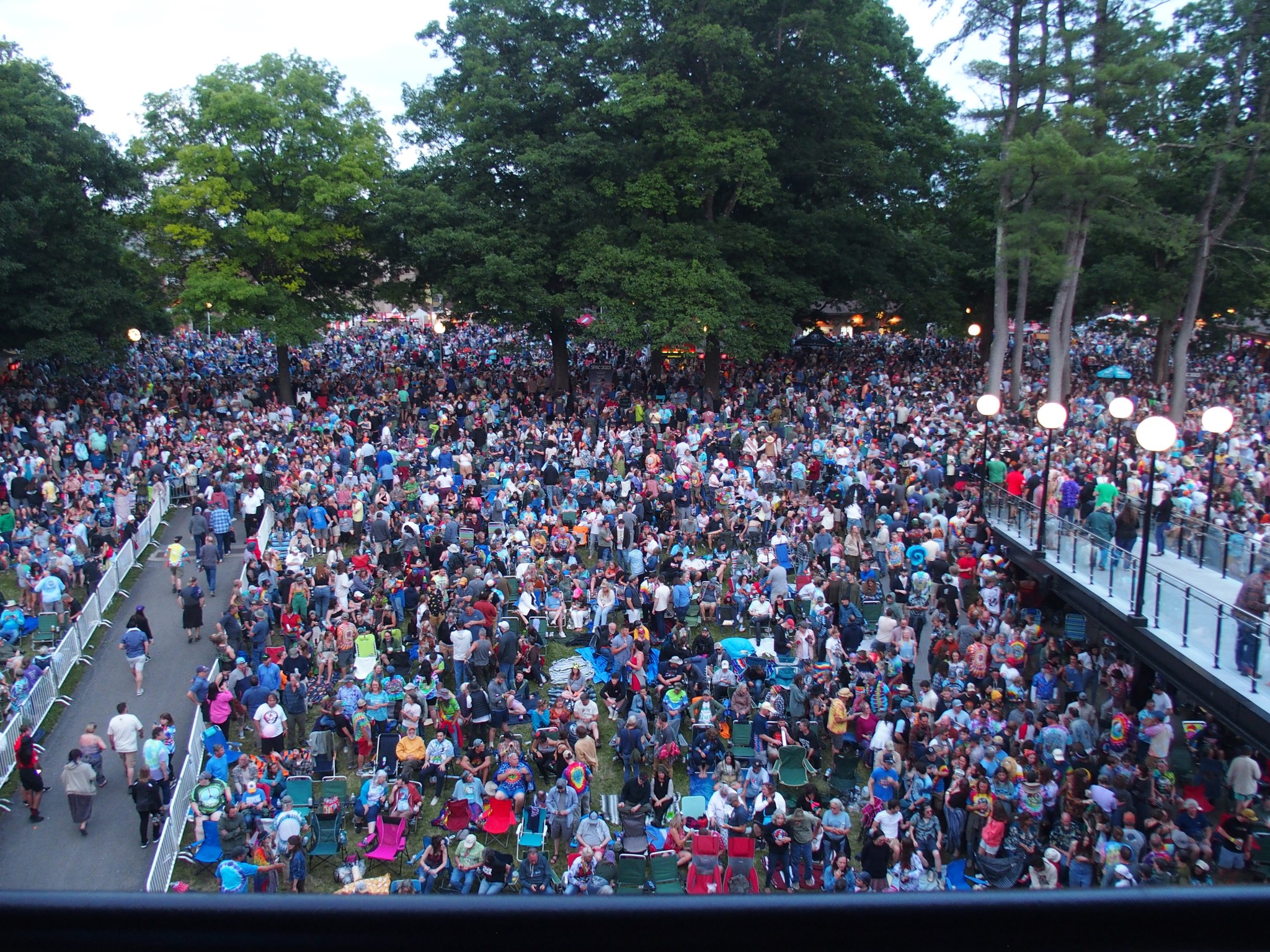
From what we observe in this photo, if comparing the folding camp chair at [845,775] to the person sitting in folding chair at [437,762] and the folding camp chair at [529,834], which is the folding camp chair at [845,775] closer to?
the folding camp chair at [529,834]

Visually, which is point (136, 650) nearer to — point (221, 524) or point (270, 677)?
point (270, 677)

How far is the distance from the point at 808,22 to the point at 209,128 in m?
22.4

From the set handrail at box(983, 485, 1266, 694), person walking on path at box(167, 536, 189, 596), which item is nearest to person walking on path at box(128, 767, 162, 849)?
person walking on path at box(167, 536, 189, 596)

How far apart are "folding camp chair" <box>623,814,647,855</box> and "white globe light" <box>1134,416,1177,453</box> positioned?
7513 millimetres

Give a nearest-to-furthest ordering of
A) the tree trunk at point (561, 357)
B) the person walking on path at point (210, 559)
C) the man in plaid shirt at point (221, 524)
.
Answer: the person walking on path at point (210, 559) < the man in plaid shirt at point (221, 524) < the tree trunk at point (561, 357)

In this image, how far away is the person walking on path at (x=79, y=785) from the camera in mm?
12461

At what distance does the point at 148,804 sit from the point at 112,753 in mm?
2586

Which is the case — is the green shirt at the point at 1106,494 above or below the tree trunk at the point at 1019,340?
below

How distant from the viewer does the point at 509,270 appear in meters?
35.7

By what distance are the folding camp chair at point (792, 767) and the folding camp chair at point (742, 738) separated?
1.66 ft

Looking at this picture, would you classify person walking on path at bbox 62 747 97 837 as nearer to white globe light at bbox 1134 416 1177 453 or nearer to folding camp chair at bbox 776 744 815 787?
folding camp chair at bbox 776 744 815 787

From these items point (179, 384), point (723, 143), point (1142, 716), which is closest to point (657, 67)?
point (723, 143)

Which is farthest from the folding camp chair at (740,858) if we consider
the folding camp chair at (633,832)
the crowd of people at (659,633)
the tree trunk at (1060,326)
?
the tree trunk at (1060,326)

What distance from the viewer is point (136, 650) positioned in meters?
16.0
